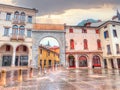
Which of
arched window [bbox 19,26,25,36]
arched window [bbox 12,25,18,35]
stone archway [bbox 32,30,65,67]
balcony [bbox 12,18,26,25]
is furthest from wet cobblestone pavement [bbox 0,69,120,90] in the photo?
balcony [bbox 12,18,26,25]

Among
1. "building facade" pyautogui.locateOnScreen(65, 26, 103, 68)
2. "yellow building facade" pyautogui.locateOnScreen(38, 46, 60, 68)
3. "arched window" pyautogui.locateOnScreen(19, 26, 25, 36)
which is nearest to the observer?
"arched window" pyautogui.locateOnScreen(19, 26, 25, 36)

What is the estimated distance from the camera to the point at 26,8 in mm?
27828

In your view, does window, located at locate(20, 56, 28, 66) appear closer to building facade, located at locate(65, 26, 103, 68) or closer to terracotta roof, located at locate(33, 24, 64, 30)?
terracotta roof, located at locate(33, 24, 64, 30)

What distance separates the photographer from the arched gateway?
86.9ft

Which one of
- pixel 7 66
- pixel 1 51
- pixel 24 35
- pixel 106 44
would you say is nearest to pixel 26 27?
pixel 24 35

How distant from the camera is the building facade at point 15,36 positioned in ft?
84.2

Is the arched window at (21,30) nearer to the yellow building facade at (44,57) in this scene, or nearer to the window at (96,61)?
the yellow building facade at (44,57)

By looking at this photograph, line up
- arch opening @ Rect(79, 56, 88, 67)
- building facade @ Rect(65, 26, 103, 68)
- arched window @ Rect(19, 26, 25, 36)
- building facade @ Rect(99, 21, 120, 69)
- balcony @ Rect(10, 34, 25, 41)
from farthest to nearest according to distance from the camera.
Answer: arch opening @ Rect(79, 56, 88, 67) → building facade @ Rect(65, 26, 103, 68) → arched window @ Rect(19, 26, 25, 36) → balcony @ Rect(10, 34, 25, 41) → building facade @ Rect(99, 21, 120, 69)

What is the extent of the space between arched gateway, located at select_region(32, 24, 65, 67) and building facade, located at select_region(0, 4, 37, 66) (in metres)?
1.19

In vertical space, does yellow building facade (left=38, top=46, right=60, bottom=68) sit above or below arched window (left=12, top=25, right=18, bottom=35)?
below

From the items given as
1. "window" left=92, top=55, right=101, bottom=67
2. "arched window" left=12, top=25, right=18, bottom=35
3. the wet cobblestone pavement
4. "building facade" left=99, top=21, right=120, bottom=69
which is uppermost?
"arched window" left=12, top=25, right=18, bottom=35

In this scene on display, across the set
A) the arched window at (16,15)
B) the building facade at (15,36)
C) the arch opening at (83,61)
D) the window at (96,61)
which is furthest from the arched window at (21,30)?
the window at (96,61)

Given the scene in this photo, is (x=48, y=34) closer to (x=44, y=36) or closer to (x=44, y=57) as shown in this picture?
(x=44, y=36)

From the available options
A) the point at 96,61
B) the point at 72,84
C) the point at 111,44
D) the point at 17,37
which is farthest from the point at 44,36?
the point at 72,84
